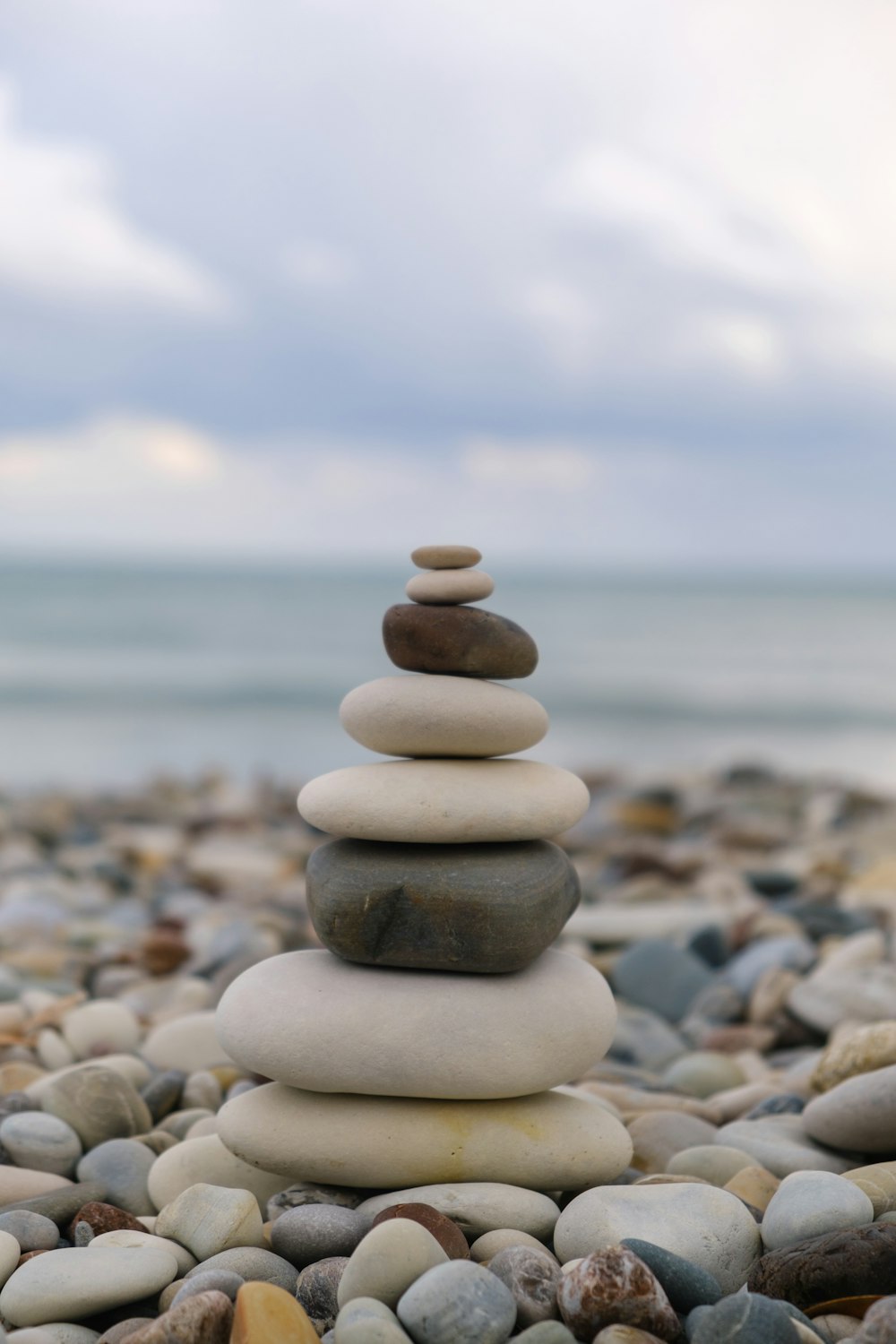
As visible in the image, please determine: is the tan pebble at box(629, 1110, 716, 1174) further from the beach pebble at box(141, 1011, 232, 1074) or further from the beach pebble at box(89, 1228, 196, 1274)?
the beach pebble at box(141, 1011, 232, 1074)

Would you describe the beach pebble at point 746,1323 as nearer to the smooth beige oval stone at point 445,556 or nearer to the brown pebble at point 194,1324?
the brown pebble at point 194,1324

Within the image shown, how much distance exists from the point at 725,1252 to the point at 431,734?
1423 millimetres

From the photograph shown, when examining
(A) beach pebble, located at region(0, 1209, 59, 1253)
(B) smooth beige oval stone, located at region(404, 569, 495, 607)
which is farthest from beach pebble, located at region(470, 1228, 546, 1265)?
(B) smooth beige oval stone, located at region(404, 569, 495, 607)

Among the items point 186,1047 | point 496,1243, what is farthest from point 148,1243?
point 186,1047

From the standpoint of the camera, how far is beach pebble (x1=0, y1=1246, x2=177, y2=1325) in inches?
102

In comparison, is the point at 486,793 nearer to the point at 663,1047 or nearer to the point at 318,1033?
the point at 318,1033

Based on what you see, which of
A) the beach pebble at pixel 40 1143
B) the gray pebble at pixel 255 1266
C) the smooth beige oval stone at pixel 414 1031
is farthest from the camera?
the beach pebble at pixel 40 1143

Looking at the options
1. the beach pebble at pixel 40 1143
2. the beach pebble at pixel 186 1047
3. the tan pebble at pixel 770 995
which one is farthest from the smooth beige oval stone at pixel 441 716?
the tan pebble at pixel 770 995

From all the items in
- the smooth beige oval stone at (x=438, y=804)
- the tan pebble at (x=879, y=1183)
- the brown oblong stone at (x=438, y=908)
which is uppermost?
the smooth beige oval stone at (x=438, y=804)

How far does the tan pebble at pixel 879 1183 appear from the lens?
295cm

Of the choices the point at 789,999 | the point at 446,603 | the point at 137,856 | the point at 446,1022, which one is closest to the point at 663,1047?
the point at 789,999

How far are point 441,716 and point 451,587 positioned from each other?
0.36m

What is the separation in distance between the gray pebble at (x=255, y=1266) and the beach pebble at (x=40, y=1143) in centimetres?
93

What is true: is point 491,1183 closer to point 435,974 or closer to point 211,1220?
point 435,974
